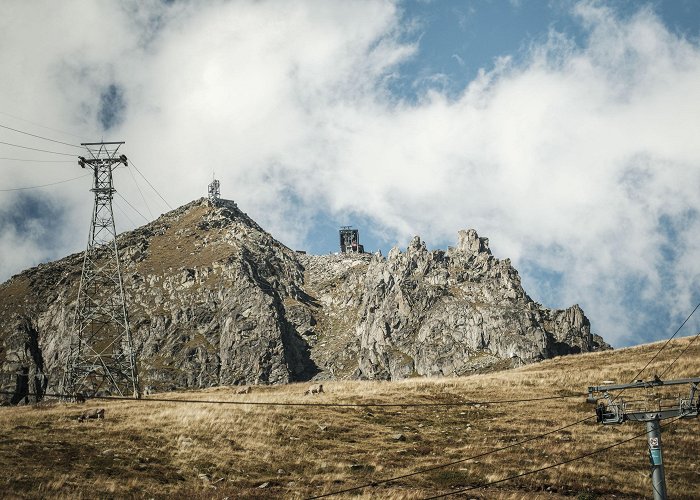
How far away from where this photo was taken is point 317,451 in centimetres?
3509

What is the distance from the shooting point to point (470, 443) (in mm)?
36938

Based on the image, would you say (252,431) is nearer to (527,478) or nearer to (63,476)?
(63,476)

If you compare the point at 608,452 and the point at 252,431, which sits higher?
the point at 252,431

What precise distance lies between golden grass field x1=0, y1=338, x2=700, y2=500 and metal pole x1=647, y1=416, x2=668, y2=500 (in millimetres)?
3953

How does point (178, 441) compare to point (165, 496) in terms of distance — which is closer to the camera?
point (165, 496)

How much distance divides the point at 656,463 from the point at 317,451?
64.2 feet

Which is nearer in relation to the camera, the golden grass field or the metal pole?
the metal pole

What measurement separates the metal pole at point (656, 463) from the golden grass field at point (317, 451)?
13.0 feet

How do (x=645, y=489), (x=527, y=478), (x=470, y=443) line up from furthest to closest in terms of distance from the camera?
(x=470, y=443), (x=527, y=478), (x=645, y=489)

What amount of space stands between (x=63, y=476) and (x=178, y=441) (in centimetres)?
860

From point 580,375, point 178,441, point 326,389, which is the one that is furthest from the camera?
point 580,375

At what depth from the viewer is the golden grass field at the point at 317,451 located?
27.7 metres

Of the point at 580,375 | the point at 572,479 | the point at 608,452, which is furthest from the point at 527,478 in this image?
the point at 580,375

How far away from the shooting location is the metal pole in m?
23.9
